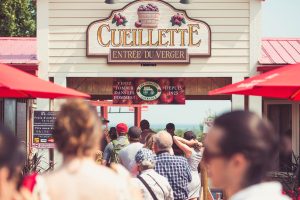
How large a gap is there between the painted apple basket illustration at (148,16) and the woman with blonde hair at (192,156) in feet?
15.5

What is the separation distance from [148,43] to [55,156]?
311cm

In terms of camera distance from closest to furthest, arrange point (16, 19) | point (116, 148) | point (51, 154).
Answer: point (116, 148) → point (51, 154) → point (16, 19)

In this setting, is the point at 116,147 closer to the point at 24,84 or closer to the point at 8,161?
the point at 24,84

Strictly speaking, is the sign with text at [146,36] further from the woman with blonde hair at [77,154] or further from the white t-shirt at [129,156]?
the woman with blonde hair at [77,154]

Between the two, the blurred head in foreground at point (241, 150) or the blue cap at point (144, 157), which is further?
the blue cap at point (144, 157)

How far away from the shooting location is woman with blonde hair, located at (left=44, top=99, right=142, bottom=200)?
3.29 meters

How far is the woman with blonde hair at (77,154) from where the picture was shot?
3.29 meters

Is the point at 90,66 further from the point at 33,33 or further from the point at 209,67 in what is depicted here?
the point at 33,33

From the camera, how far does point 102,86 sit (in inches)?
680

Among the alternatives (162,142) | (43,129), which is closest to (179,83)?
(43,129)

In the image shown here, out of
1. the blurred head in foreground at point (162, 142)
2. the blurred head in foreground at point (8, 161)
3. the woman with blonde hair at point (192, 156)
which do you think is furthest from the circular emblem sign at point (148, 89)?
the blurred head in foreground at point (8, 161)

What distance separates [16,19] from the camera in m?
31.7

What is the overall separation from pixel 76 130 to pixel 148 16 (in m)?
13.0

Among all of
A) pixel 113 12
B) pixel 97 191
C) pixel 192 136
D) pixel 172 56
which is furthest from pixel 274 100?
pixel 97 191
